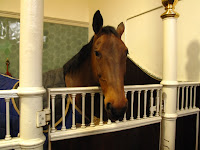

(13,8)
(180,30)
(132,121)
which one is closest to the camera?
(132,121)

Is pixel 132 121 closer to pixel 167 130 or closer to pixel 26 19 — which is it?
pixel 167 130

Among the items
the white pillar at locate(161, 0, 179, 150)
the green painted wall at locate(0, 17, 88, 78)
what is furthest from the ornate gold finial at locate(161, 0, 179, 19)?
the green painted wall at locate(0, 17, 88, 78)

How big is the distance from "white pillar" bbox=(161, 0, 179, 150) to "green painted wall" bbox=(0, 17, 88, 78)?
234 centimetres

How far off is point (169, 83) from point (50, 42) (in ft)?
8.33

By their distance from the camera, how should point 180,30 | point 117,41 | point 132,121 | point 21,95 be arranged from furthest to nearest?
1. point 180,30
2. point 132,121
3. point 117,41
4. point 21,95

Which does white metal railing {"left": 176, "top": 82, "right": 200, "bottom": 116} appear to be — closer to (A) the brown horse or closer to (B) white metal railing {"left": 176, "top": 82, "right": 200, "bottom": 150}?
(B) white metal railing {"left": 176, "top": 82, "right": 200, "bottom": 150}

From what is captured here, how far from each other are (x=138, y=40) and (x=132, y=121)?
1.48 meters

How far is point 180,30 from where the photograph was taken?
1.70 meters

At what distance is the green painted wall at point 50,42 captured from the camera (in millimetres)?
2734

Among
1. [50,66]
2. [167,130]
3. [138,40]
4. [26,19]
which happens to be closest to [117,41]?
[26,19]

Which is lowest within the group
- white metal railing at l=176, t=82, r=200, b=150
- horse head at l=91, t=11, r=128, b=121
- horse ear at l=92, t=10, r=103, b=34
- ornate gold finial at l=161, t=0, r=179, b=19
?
white metal railing at l=176, t=82, r=200, b=150

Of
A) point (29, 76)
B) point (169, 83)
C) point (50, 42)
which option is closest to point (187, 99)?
point (169, 83)

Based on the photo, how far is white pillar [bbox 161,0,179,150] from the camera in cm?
124

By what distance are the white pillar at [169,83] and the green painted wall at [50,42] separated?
234 cm
